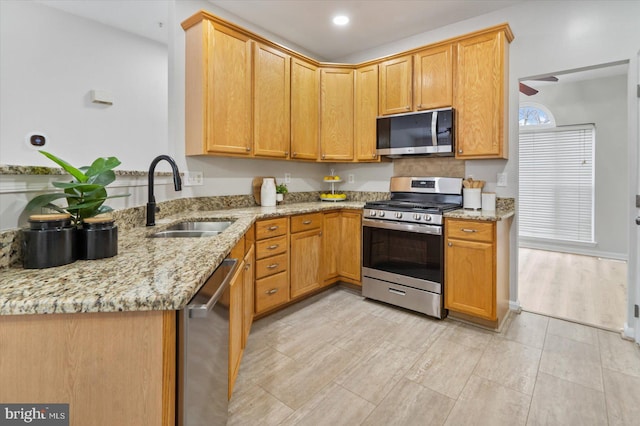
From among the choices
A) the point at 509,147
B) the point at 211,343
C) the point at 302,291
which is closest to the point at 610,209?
the point at 509,147

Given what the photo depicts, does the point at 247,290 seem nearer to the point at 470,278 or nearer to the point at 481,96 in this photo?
the point at 470,278

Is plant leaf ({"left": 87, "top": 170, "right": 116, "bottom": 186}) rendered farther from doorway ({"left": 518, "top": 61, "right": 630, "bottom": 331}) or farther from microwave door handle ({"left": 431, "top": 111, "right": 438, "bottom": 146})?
doorway ({"left": 518, "top": 61, "right": 630, "bottom": 331})

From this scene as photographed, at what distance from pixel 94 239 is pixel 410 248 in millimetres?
2300

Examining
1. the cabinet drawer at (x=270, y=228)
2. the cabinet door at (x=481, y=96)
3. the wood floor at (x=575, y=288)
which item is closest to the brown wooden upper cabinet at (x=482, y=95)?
the cabinet door at (x=481, y=96)

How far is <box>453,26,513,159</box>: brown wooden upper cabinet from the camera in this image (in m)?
2.62

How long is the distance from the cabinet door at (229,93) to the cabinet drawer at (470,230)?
1.84m

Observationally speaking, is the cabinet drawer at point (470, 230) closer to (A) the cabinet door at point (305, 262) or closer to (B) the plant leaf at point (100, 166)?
(A) the cabinet door at point (305, 262)

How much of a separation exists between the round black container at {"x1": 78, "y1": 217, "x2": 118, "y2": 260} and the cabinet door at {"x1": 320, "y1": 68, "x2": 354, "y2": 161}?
2.58 meters

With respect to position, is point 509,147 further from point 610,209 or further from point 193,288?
point 610,209

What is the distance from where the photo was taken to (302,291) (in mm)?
2912

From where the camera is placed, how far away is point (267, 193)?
124 inches

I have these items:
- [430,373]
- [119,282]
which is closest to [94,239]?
[119,282]

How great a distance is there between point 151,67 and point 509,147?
3741 millimetres

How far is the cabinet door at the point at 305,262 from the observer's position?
282 centimetres
